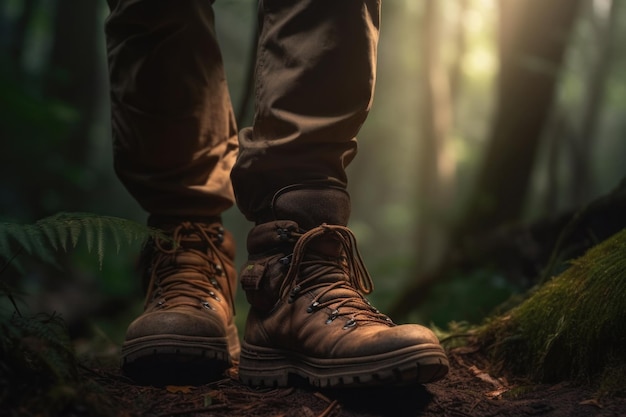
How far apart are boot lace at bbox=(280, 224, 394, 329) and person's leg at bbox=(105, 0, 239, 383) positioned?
372mm

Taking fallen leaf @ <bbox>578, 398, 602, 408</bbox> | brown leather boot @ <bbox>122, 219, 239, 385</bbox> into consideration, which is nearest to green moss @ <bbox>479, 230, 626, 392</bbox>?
fallen leaf @ <bbox>578, 398, 602, 408</bbox>

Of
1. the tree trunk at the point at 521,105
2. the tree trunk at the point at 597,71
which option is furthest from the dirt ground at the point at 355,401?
the tree trunk at the point at 597,71

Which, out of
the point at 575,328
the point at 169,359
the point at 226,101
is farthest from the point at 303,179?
the point at 575,328

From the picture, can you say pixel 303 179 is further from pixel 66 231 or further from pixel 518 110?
pixel 518 110

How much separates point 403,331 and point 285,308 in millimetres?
397

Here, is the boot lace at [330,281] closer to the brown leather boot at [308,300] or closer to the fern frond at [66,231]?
the brown leather boot at [308,300]

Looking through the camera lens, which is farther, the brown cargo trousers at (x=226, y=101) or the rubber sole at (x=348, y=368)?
the brown cargo trousers at (x=226, y=101)

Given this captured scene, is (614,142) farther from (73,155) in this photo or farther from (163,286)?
(163,286)

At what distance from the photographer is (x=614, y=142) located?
29.3 meters

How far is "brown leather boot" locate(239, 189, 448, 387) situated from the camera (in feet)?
5.09

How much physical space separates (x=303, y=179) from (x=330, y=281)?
312mm

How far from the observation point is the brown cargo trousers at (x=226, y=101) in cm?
173

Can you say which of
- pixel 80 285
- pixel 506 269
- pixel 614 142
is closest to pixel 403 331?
pixel 506 269

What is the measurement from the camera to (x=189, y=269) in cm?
204
